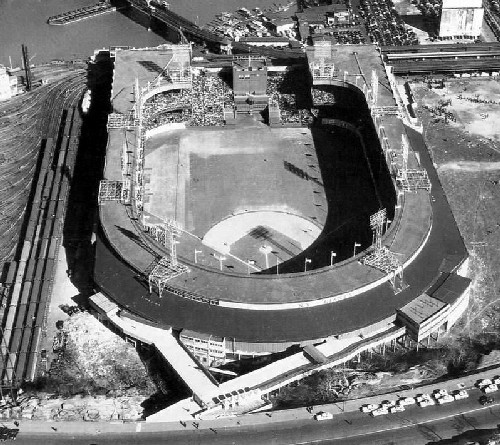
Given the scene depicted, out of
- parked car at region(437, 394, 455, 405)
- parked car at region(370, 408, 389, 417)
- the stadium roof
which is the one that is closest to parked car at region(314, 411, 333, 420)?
parked car at region(370, 408, 389, 417)

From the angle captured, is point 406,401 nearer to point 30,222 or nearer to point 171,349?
point 171,349

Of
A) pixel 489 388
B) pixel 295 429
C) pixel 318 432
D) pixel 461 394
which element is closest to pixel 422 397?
pixel 461 394

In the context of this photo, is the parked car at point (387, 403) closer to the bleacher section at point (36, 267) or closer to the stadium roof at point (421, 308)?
the stadium roof at point (421, 308)

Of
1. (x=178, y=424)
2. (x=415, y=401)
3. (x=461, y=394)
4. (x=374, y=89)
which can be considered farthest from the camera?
(x=374, y=89)

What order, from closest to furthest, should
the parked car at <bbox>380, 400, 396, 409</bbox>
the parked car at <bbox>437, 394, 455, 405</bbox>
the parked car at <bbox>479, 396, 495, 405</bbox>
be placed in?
the parked car at <bbox>380, 400, 396, 409</bbox> → the parked car at <bbox>479, 396, 495, 405</bbox> → the parked car at <bbox>437, 394, 455, 405</bbox>

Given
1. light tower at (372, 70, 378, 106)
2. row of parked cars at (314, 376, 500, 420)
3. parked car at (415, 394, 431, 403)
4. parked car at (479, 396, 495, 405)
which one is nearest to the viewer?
row of parked cars at (314, 376, 500, 420)

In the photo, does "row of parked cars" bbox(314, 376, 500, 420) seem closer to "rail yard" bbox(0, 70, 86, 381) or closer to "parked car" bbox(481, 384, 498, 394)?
"parked car" bbox(481, 384, 498, 394)
